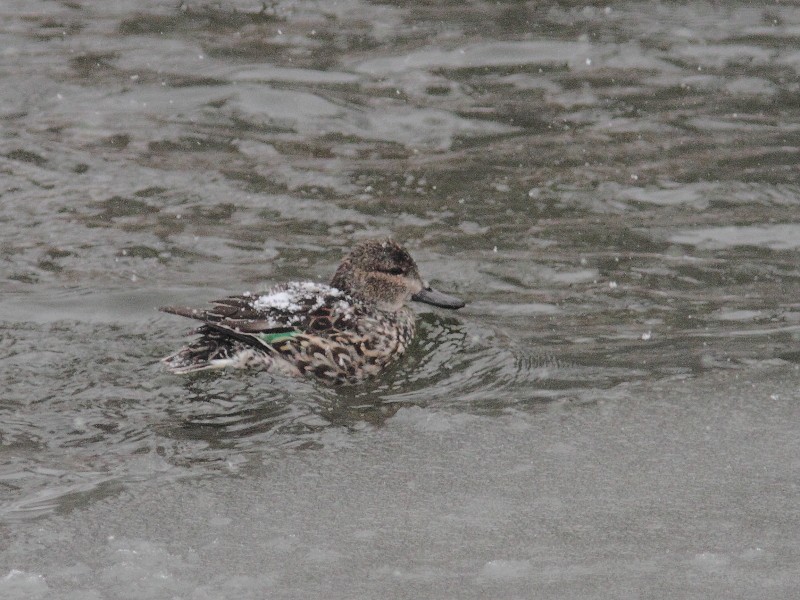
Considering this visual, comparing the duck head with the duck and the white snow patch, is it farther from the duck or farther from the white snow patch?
the white snow patch

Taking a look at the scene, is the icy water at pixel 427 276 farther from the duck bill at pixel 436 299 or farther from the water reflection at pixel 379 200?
the duck bill at pixel 436 299

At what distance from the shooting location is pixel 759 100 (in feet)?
38.9

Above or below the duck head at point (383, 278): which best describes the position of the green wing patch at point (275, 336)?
below

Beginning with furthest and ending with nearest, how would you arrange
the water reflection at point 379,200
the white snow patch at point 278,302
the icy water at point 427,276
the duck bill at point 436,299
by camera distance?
1. the duck bill at point 436,299
2. the white snow patch at point 278,302
3. the water reflection at point 379,200
4. the icy water at point 427,276

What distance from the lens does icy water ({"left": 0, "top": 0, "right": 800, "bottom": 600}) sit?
5.30 meters

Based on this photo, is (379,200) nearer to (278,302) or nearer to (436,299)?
(436,299)

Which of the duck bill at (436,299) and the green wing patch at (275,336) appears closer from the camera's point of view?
the green wing patch at (275,336)

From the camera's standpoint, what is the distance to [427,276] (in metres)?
8.84

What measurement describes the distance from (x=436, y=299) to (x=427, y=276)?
2.66 feet

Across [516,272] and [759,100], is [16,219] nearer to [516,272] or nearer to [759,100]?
[516,272]

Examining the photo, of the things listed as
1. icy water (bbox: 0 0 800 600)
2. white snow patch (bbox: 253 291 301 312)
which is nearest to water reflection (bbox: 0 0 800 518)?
icy water (bbox: 0 0 800 600)

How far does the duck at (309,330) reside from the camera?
7168 mm

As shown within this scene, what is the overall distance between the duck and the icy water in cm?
13

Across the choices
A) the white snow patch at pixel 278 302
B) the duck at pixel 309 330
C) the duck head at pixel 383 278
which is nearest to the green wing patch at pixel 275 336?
the duck at pixel 309 330
